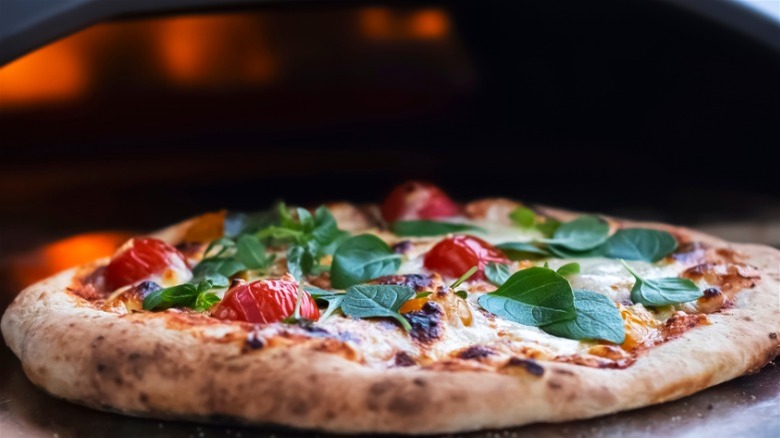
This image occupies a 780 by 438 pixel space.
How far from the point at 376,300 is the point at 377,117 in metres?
1.66

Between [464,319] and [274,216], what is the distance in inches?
37.8

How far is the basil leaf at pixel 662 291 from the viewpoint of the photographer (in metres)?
2.12

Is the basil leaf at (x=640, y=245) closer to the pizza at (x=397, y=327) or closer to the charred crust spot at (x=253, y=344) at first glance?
the pizza at (x=397, y=327)

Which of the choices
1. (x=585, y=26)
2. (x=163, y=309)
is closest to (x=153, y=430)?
(x=163, y=309)

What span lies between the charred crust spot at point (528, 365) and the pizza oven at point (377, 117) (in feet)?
4.67

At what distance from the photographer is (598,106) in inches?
139

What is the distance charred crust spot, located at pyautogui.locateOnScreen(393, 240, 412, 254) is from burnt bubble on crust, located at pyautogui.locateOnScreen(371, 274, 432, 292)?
311 mm

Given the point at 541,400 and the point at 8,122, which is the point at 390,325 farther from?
the point at 8,122

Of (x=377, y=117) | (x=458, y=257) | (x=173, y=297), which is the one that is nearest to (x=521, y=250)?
(x=458, y=257)

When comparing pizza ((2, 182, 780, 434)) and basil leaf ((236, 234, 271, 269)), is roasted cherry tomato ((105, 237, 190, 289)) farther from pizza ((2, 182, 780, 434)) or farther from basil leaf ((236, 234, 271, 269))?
basil leaf ((236, 234, 271, 269))

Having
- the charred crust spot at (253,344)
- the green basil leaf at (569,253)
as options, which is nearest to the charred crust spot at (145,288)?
the charred crust spot at (253,344)

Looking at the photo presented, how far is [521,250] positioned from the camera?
254 cm

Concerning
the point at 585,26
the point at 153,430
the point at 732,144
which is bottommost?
the point at 153,430

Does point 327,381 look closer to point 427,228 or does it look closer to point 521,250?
point 521,250
